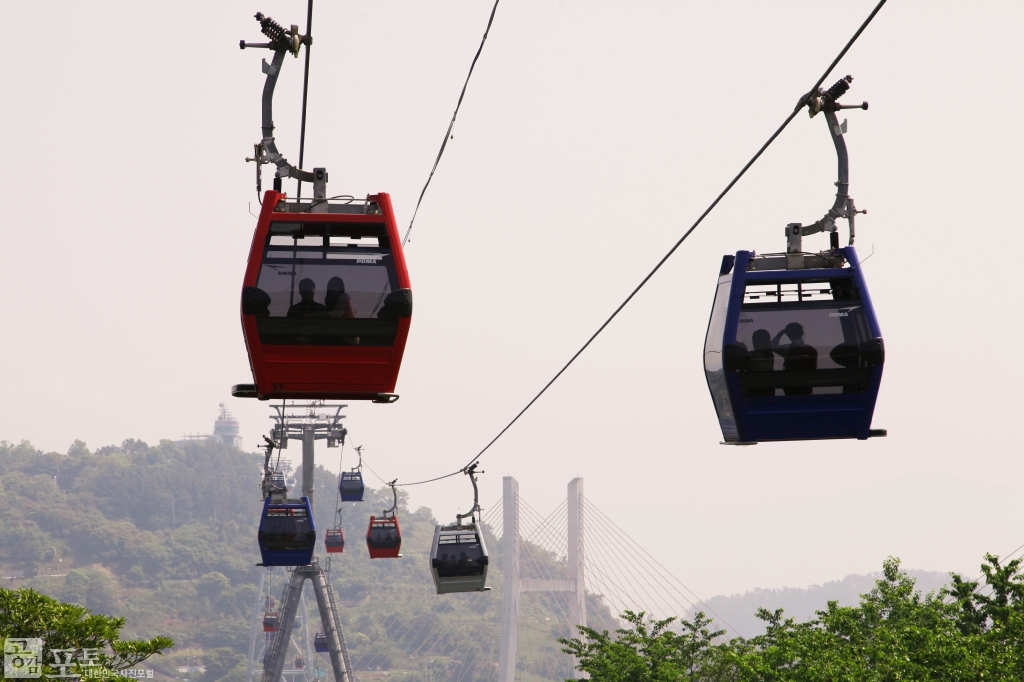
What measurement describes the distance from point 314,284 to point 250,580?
597ft

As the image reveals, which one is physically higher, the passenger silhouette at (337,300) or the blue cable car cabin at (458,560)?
the passenger silhouette at (337,300)

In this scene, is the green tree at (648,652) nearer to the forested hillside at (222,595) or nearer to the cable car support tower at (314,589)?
the cable car support tower at (314,589)

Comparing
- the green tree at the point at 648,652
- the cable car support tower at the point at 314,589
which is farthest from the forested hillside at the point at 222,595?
the green tree at the point at 648,652

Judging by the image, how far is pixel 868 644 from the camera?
Result: 2198 centimetres

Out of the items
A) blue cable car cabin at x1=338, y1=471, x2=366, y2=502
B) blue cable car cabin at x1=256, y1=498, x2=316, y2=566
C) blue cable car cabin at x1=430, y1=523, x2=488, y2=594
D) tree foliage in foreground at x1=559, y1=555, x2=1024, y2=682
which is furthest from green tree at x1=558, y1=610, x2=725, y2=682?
blue cable car cabin at x1=338, y1=471, x2=366, y2=502

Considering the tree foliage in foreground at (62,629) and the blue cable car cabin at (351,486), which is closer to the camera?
the tree foliage in foreground at (62,629)

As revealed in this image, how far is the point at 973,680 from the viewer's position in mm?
17812

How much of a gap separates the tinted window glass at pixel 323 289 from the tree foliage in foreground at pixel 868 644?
13.4 meters

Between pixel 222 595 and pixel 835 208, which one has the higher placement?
pixel 835 208

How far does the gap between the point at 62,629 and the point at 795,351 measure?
12484 mm

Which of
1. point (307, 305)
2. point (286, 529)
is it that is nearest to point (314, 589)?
point (286, 529)

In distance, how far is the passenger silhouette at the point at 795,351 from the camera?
9000mm

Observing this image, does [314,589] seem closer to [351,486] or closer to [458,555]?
[351,486]

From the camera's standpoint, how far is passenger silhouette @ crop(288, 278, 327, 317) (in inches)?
356
